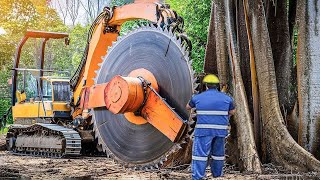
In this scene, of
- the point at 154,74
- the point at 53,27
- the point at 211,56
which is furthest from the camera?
the point at 53,27

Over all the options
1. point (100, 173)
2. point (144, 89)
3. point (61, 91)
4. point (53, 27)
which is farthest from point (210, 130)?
point (53, 27)

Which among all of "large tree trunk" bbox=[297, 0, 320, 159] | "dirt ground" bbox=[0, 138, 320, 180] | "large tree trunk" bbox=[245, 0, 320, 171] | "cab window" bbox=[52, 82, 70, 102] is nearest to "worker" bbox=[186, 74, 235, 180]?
"dirt ground" bbox=[0, 138, 320, 180]

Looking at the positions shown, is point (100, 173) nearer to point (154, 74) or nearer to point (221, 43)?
point (154, 74)

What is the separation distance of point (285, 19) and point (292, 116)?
194cm

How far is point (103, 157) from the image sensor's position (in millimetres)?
13266

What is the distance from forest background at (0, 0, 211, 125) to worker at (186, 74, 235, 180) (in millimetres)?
4427

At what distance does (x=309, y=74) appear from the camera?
8.89 meters

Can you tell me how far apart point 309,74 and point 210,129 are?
Answer: 229 centimetres

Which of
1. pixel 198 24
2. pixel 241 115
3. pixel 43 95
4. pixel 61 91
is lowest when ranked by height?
pixel 241 115

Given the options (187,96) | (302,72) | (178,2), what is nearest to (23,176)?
(187,96)

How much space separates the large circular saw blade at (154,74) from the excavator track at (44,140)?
201cm

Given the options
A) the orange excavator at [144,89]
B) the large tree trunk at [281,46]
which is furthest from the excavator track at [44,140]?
the large tree trunk at [281,46]

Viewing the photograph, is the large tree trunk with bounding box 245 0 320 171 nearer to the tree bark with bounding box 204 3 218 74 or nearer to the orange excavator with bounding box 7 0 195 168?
the tree bark with bounding box 204 3 218 74

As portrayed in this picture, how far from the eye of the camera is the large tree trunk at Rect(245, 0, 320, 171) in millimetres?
8430
